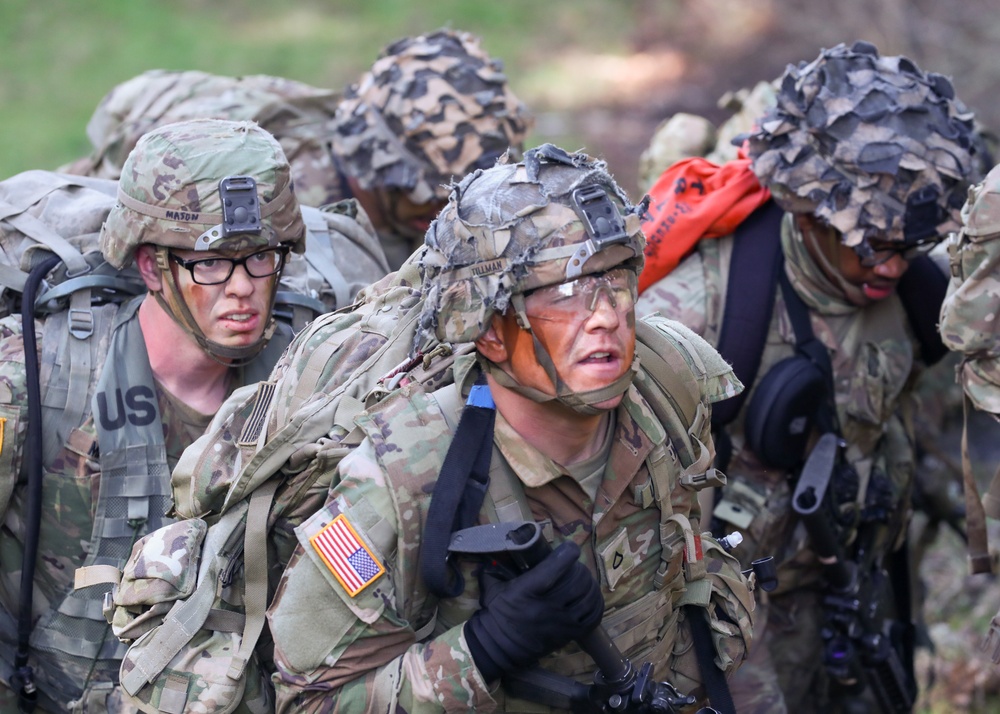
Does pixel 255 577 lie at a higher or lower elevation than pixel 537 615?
lower

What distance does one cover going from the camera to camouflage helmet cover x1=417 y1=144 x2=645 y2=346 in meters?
3.09

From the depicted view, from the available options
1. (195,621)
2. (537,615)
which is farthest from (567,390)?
(195,621)

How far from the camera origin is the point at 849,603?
5.20 metres

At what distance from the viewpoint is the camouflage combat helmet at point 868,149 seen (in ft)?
15.2

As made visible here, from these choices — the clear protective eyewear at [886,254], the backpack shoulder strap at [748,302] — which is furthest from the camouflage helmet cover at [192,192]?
the clear protective eyewear at [886,254]

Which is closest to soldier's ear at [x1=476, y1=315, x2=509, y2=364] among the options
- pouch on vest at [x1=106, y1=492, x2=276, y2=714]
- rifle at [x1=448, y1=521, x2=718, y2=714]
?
rifle at [x1=448, y1=521, x2=718, y2=714]

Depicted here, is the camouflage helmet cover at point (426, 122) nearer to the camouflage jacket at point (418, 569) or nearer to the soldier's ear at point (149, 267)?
the soldier's ear at point (149, 267)

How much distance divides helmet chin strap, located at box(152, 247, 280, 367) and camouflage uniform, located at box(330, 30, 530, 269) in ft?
6.55

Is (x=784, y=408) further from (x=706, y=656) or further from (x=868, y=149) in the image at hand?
(x=706, y=656)

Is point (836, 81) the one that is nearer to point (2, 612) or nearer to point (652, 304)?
point (652, 304)

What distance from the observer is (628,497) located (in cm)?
345

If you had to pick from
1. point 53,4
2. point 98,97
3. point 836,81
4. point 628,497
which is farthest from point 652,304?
point 53,4

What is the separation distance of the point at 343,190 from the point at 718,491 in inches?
105

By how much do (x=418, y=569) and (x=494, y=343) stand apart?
0.58m
